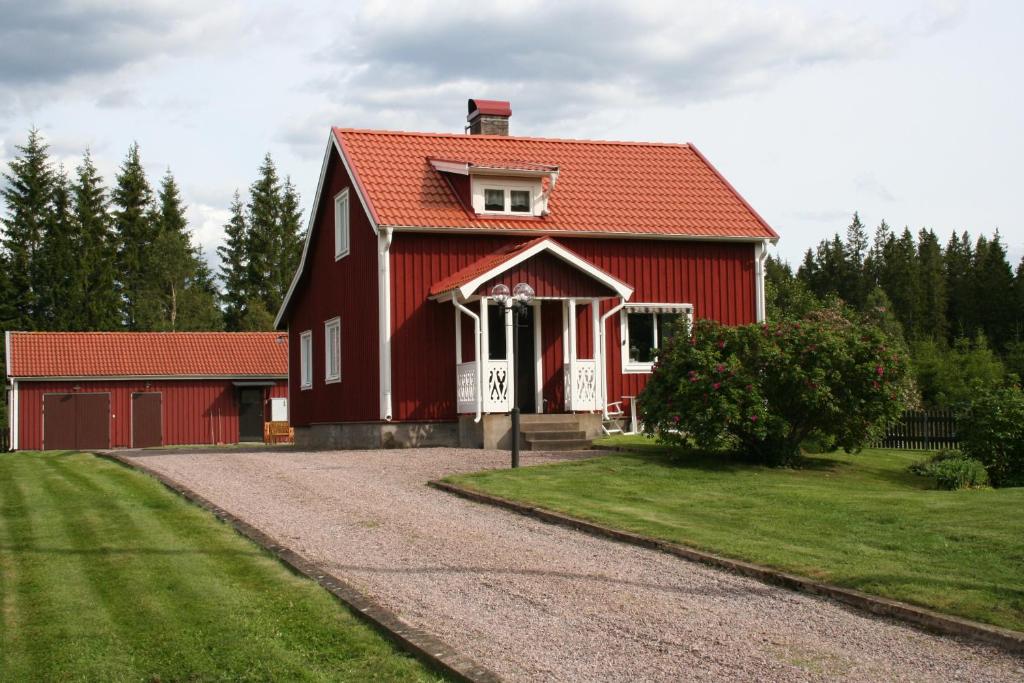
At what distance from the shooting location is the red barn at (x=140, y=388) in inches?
1577

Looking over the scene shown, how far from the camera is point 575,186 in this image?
85.4ft

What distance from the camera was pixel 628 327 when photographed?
24953 mm

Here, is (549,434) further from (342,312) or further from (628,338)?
(342,312)

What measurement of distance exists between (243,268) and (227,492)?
57.6 meters

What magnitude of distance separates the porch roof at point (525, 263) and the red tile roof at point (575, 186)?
4.69 feet

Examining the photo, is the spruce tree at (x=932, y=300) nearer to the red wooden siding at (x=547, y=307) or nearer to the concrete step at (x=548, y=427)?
the red wooden siding at (x=547, y=307)

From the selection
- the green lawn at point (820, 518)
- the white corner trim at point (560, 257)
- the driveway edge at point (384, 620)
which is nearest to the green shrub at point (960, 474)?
the green lawn at point (820, 518)

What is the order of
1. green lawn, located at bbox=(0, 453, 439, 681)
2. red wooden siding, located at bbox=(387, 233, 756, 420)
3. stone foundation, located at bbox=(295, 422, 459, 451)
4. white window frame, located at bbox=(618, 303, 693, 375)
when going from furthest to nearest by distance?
1. white window frame, located at bbox=(618, 303, 693, 375)
2. red wooden siding, located at bbox=(387, 233, 756, 420)
3. stone foundation, located at bbox=(295, 422, 459, 451)
4. green lawn, located at bbox=(0, 453, 439, 681)

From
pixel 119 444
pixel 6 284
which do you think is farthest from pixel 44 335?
pixel 6 284

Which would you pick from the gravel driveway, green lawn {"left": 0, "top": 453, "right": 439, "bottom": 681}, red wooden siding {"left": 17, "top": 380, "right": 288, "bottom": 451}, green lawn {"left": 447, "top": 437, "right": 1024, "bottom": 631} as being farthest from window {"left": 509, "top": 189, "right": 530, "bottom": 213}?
red wooden siding {"left": 17, "top": 380, "right": 288, "bottom": 451}

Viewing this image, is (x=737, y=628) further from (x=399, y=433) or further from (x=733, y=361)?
(x=399, y=433)

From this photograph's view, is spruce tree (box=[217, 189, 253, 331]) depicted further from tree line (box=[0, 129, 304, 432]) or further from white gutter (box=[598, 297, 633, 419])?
white gutter (box=[598, 297, 633, 419])

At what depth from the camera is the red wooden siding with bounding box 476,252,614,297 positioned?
22.0m

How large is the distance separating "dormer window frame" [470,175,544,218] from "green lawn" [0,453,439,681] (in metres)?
12.6
